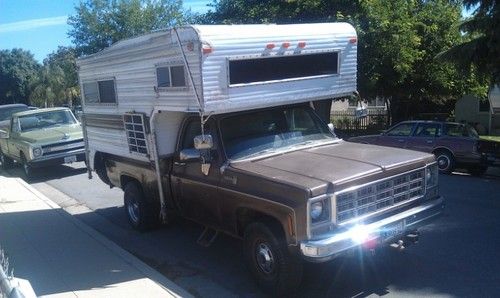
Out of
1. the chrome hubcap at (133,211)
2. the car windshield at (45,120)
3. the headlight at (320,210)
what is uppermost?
the car windshield at (45,120)

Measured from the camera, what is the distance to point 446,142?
12789 millimetres

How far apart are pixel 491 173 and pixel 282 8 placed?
436 inches

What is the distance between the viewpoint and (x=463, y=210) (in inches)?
328

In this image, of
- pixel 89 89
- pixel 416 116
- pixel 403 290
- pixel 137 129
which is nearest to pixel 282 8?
pixel 416 116

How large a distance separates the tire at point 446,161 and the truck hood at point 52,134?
9483 mm

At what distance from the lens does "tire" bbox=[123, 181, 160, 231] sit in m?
7.70

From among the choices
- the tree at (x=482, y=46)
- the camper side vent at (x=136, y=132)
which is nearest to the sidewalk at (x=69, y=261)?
the camper side vent at (x=136, y=132)

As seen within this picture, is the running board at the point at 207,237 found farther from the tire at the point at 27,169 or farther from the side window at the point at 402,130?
the tire at the point at 27,169

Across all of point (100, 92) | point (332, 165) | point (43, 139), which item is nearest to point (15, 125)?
point (43, 139)

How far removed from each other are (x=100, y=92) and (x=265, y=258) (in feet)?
15.6

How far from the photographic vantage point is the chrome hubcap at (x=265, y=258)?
511cm

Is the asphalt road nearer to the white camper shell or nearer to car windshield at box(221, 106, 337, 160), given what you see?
the white camper shell

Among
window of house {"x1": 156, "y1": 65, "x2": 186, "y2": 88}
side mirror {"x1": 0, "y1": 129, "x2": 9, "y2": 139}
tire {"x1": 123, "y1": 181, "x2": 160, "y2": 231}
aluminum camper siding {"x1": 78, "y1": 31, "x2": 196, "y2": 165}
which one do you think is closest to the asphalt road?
tire {"x1": 123, "y1": 181, "x2": 160, "y2": 231}

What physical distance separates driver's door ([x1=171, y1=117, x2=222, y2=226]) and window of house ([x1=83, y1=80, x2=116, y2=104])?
2031 mm
